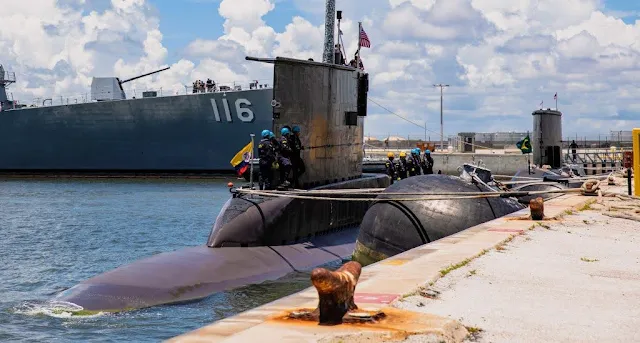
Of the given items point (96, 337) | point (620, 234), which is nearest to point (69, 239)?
point (96, 337)

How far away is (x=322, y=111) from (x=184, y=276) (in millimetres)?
4955

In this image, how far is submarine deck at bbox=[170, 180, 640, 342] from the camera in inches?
184

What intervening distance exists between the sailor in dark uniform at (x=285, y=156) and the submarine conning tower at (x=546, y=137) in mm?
14717

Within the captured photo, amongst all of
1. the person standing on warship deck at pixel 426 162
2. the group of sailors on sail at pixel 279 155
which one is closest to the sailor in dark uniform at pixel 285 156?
the group of sailors on sail at pixel 279 155

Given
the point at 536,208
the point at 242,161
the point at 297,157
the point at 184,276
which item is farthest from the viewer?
the point at 242,161

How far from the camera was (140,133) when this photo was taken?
50.8 metres

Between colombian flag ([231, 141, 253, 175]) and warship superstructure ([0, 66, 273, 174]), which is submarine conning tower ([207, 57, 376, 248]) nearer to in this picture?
colombian flag ([231, 141, 253, 175])

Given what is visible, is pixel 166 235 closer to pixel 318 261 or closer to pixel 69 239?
pixel 69 239

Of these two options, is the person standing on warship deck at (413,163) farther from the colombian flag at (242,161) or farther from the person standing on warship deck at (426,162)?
the colombian flag at (242,161)

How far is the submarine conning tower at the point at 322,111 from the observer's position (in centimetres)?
1440

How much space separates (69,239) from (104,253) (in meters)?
3.47

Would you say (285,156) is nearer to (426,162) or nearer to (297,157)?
(297,157)

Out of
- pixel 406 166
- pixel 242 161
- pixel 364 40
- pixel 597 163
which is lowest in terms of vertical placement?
pixel 597 163

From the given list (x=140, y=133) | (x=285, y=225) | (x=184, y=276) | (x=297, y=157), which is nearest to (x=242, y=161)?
(x=297, y=157)
